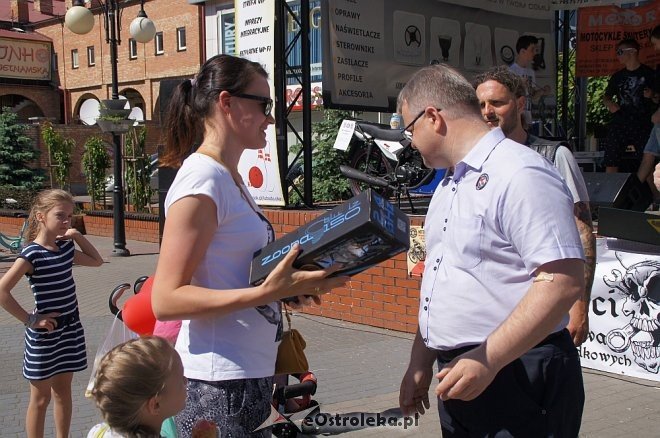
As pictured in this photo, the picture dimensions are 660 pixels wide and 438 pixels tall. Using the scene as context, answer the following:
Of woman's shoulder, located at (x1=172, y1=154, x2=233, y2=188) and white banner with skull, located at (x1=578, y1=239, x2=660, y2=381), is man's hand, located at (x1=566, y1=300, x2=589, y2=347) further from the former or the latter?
white banner with skull, located at (x1=578, y1=239, x2=660, y2=381)

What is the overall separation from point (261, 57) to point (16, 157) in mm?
23237

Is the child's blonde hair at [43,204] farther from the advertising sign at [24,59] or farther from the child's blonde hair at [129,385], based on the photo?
the advertising sign at [24,59]

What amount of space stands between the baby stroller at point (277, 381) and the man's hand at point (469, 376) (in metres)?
0.69

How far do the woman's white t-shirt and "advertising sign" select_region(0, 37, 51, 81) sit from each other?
4707 cm

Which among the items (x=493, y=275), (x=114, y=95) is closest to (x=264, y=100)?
(x=493, y=275)

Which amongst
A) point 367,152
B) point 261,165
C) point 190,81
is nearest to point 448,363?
point 190,81

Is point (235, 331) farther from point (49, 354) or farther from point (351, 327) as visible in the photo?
point (351, 327)

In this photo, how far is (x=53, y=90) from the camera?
156ft

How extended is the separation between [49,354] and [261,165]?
168 inches

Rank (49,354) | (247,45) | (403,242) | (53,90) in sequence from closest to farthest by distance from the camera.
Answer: (403,242) → (49,354) → (247,45) → (53,90)

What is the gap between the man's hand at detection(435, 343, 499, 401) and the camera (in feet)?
6.62

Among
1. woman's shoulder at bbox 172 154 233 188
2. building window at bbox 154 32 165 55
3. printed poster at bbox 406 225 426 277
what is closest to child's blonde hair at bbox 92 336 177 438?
woman's shoulder at bbox 172 154 233 188

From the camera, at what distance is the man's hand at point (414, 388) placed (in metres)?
2.62

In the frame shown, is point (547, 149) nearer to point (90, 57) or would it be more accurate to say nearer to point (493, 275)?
point (493, 275)
